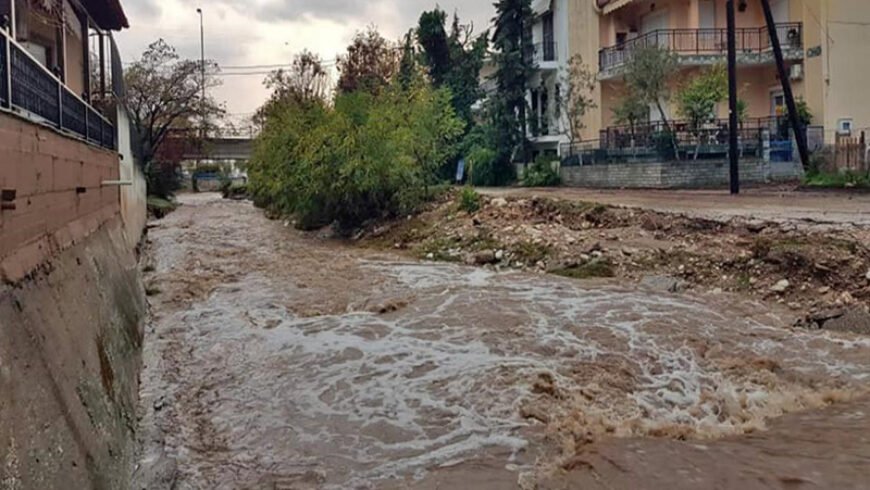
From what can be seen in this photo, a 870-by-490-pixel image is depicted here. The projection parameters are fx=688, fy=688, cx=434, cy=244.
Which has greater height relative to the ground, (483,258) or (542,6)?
(542,6)

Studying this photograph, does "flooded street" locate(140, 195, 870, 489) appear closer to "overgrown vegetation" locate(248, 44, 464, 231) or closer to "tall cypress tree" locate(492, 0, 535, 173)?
"overgrown vegetation" locate(248, 44, 464, 231)

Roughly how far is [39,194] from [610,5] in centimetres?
2792

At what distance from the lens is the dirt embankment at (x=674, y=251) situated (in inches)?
364

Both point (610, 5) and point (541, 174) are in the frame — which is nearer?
point (541, 174)

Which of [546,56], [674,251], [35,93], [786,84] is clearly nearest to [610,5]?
[546,56]

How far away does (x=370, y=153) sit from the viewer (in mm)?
19500

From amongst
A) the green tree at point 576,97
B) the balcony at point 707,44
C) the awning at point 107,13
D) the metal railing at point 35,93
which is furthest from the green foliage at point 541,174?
the metal railing at point 35,93

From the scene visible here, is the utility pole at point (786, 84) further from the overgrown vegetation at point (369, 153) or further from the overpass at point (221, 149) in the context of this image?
the overpass at point (221, 149)

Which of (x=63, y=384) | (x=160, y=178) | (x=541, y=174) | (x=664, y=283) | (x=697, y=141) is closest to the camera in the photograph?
(x=63, y=384)

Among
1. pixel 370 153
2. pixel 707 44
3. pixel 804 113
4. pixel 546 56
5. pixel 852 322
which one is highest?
→ pixel 546 56

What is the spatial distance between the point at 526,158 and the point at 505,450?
27311 millimetres

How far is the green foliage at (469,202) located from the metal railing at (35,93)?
975 centimetres

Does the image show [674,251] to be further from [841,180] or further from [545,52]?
[545,52]

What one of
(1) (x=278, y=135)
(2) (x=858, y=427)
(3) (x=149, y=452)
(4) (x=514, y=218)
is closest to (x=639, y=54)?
(4) (x=514, y=218)
